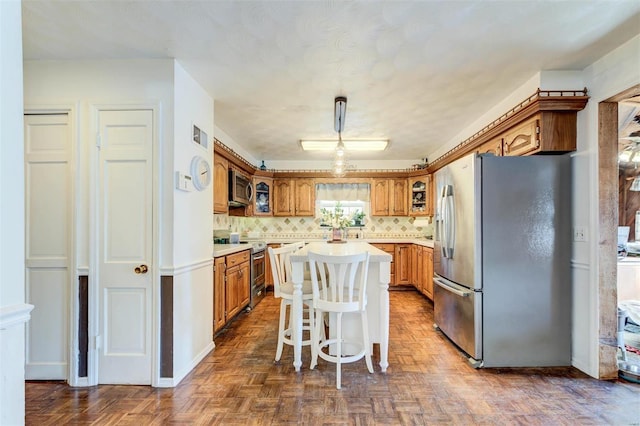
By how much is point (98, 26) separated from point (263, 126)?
219cm

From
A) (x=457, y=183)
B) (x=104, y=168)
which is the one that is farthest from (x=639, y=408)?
(x=104, y=168)

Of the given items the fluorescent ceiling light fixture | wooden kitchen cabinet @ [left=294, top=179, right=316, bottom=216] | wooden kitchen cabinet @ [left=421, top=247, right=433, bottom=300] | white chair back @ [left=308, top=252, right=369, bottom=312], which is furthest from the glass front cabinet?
white chair back @ [left=308, top=252, right=369, bottom=312]

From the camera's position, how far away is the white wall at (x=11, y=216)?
1.06 metres

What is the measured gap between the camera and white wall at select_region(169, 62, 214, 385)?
245 cm

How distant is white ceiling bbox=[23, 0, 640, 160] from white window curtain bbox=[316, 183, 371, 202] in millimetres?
2994

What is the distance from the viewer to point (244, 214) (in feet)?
17.4

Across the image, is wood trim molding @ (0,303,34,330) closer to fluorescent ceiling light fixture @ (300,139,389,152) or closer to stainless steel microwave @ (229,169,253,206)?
stainless steel microwave @ (229,169,253,206)

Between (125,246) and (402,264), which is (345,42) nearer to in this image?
(125,246)

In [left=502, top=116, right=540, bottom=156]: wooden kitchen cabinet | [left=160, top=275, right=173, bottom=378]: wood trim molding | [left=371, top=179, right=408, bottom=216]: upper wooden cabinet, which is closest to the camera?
[left=160, top=275, right=173, bottom=378]: wood trim molding

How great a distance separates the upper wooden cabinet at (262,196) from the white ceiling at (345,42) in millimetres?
2632

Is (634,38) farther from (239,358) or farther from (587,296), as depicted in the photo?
(239,358)

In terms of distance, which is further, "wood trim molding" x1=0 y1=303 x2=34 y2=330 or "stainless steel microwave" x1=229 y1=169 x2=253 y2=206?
"stainless steel microwave" x1=229 y1=169 x2=253 y2=206

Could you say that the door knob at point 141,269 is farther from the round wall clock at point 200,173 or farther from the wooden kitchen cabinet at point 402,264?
the wooden kitchen cabinet at point 402,264

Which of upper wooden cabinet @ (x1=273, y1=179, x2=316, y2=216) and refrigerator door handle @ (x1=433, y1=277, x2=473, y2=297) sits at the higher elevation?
upper wooden cabinet @ (x1=273, y1=179, x2=316, y2=216)
